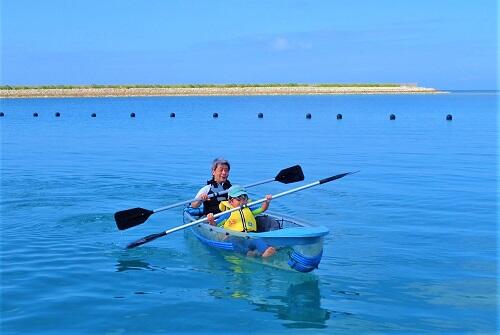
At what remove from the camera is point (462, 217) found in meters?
14.3

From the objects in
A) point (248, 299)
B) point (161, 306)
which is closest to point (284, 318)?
point (248, 299)

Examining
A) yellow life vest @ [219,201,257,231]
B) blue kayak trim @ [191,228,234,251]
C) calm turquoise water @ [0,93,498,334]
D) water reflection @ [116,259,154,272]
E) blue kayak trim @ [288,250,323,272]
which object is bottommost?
water reflection @ [116,259,154,272]

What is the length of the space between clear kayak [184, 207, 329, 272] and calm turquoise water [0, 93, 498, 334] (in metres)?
0.25

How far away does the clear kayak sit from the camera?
9508 millimetres

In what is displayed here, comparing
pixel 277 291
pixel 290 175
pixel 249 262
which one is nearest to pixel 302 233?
pixel 277 291

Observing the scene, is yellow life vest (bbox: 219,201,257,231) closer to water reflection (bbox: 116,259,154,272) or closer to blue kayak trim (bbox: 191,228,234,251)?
blue kayak trim (bbox: 191,228,234,251)

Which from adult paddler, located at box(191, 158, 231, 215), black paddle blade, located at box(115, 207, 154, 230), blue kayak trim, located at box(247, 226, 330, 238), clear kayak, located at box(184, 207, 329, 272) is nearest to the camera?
blue kayak trim, located at box(247, 226, 330, 238)

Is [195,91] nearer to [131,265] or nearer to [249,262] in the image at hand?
[131,265]

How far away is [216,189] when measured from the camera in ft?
40.9

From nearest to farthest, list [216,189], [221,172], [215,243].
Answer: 1. [215,243]
2. [221,172]
3. [216,189]

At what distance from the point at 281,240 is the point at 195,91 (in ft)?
375

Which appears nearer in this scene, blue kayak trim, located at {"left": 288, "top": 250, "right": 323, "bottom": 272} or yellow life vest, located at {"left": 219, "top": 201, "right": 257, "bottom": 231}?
blue kayak trim, located at {"left": 288, "top": 250, "right": 323, "bottom": 272}

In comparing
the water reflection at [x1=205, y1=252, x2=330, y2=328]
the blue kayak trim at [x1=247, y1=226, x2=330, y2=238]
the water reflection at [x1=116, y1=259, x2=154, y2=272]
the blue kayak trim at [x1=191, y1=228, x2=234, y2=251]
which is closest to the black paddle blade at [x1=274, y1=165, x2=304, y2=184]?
the blue kayak trim at [x1=191, y1=228, x2=234, y2=251]

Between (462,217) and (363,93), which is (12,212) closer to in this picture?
(462,217)
